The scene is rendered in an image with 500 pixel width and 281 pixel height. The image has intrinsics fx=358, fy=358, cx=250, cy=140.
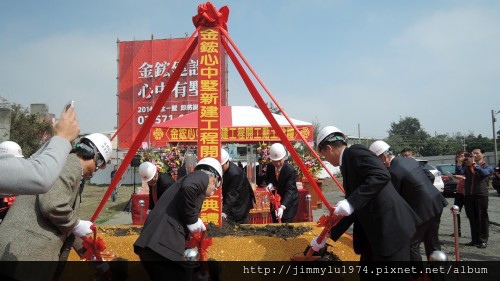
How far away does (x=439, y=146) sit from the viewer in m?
45.3

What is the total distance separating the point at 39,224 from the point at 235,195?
3.70 meters

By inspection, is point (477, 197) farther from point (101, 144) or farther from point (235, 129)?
point (101, 144)

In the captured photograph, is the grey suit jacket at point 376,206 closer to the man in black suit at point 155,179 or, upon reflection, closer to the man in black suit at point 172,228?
the man in black suit at point 172,228

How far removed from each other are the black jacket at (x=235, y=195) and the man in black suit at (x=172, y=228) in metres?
2.76

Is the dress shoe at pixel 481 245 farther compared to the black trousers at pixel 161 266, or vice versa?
the dress shoe at pixel 481 245

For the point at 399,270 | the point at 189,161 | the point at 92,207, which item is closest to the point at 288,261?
the point at 399,270

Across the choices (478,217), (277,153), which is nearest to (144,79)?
(277,153)

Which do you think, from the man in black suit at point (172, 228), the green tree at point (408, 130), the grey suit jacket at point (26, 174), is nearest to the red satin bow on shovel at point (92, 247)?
the man in black suit at point (172, 228)

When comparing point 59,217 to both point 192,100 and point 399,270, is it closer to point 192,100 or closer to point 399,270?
point 399,270

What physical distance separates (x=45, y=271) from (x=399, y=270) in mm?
2245

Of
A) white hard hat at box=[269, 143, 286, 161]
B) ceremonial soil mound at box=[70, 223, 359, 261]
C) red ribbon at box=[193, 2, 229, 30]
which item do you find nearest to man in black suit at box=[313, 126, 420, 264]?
ceremonial soil mound at box=[70, 223, 359, 261]

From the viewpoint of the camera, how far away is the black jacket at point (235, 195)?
5.63m

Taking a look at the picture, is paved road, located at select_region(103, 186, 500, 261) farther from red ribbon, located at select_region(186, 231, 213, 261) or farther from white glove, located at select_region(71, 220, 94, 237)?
white glove, located at select_region(71, 220, 94, 237)

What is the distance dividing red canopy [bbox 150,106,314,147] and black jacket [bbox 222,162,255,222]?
2.73 m
